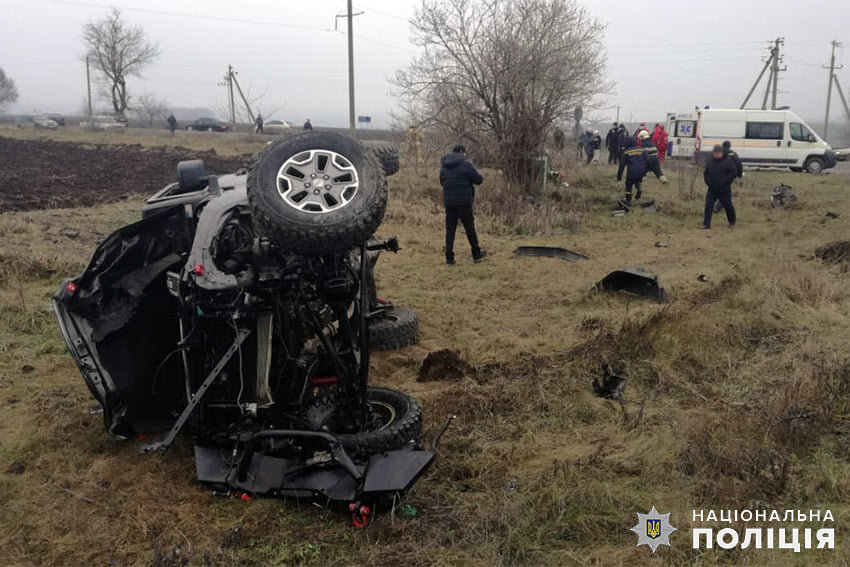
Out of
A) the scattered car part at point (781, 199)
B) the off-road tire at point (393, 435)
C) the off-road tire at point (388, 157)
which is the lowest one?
the off-road tire at point (393, 435)

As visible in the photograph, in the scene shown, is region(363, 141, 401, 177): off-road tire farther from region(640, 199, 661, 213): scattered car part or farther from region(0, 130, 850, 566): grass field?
region(640, 199, 661, 213): scattered car part

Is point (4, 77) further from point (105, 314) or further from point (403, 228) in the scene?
point (105, 314)

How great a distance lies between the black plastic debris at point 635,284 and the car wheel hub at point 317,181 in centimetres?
441

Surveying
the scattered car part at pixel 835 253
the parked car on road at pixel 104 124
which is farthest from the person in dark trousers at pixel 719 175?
the parked car on road at pixel 104 124

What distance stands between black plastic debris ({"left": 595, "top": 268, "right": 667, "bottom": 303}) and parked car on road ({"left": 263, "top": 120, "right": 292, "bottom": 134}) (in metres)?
41.0

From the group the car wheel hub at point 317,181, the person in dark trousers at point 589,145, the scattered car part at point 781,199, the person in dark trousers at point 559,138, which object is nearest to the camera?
the car wheel hub at point 317,181

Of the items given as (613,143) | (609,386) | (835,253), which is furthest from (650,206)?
(609,386)

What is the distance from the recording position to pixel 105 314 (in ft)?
13.2

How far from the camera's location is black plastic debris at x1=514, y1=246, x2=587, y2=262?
30.5 ft

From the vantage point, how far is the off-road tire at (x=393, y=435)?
342 cm

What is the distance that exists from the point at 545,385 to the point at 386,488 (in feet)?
6.46

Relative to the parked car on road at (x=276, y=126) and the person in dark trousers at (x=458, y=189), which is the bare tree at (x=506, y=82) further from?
the parked car on road at (x=276, y=126)

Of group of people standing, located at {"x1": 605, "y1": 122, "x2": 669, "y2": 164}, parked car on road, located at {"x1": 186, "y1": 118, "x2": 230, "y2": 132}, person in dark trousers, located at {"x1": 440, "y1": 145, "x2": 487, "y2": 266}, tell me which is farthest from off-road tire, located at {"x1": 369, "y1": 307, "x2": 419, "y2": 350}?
parked car on road, located at {"x1": 186, "y1": 118, "x2": 230, "y2": 132}

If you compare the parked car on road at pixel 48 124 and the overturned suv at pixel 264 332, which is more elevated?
the parked car on road at pixel 48 124
